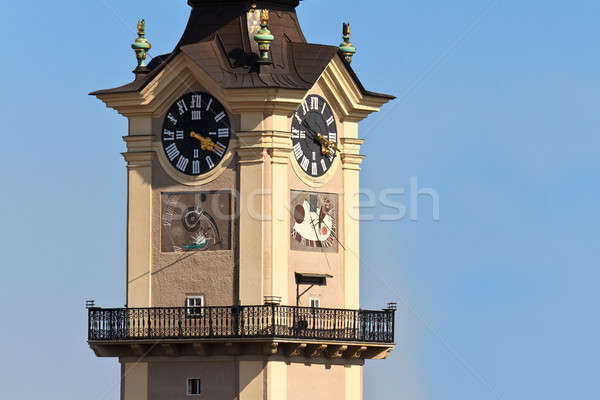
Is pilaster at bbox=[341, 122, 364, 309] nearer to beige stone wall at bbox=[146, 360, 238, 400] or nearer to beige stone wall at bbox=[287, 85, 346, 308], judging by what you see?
beige stone wall at bbox=[287, 85, 346, 308]

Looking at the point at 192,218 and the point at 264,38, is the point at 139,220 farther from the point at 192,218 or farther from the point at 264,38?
the point at 264,38

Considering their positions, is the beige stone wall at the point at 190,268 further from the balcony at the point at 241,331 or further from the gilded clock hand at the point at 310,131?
the gilded clock hand at the point at 310,131

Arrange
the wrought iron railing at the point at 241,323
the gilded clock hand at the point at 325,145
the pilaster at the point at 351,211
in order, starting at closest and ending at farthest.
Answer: the wrought iron railing at the point at 241,323 → the gilded clock hand at the point at 325,145 → the pilaster at the point at 351,211

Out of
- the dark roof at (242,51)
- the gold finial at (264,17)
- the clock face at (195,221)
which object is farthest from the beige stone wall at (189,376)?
the gold finial at (264,17)

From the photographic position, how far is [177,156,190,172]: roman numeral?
319ft

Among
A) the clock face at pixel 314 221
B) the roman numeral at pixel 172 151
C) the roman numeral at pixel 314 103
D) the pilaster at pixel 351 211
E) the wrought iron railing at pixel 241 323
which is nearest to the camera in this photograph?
the wrought iron railing at pixel 241 323

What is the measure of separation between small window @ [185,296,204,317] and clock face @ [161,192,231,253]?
4.83 feet

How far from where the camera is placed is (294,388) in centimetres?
9650

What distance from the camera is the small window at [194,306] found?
316ft

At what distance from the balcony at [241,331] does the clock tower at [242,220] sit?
0.04 m

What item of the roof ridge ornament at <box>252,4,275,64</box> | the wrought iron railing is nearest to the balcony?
the wrought iron railing

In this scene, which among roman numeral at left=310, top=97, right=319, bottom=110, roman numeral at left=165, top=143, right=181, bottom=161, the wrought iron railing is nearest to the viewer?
the wrought iron railing

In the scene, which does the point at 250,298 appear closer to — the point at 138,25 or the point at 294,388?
the point at 294,388

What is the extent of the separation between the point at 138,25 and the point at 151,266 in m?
7.38
